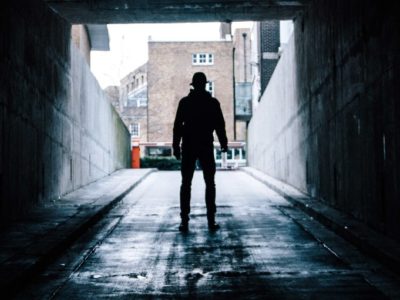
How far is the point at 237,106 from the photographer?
36.7 metres

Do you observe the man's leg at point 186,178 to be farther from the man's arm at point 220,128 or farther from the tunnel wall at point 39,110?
the tunnel wall at point 39,110

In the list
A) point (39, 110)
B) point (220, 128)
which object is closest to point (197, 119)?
point (220, 128)

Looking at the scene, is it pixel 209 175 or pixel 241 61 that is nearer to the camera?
pixel 209 175

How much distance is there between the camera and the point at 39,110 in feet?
32.9

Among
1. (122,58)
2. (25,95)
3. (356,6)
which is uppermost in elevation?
(122,58)

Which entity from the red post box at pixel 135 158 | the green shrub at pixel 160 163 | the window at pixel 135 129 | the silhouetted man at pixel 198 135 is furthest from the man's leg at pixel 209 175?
the window at pixel 135 129

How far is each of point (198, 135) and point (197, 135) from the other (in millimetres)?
13

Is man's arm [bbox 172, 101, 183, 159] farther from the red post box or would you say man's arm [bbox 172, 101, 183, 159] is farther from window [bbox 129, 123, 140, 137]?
window [bbox 129, 123, 140, 137]

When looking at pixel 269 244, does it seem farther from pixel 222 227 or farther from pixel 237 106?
pixel 237 106

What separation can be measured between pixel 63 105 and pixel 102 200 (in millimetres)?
2257

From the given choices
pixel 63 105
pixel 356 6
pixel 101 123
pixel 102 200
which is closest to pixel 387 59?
pixel 356 6

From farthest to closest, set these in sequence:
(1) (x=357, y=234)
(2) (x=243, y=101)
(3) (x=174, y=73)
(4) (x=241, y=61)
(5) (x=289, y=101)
Answer: (4) (x=241, y=61) < (3) (x=174, y=73) < (2) (x=243, y=101) < (5) (x=289, y=101) < (1) (x=357, y=234)

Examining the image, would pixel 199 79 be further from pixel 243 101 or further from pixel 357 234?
pixel 243 101

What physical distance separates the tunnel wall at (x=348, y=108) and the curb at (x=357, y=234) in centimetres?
15
